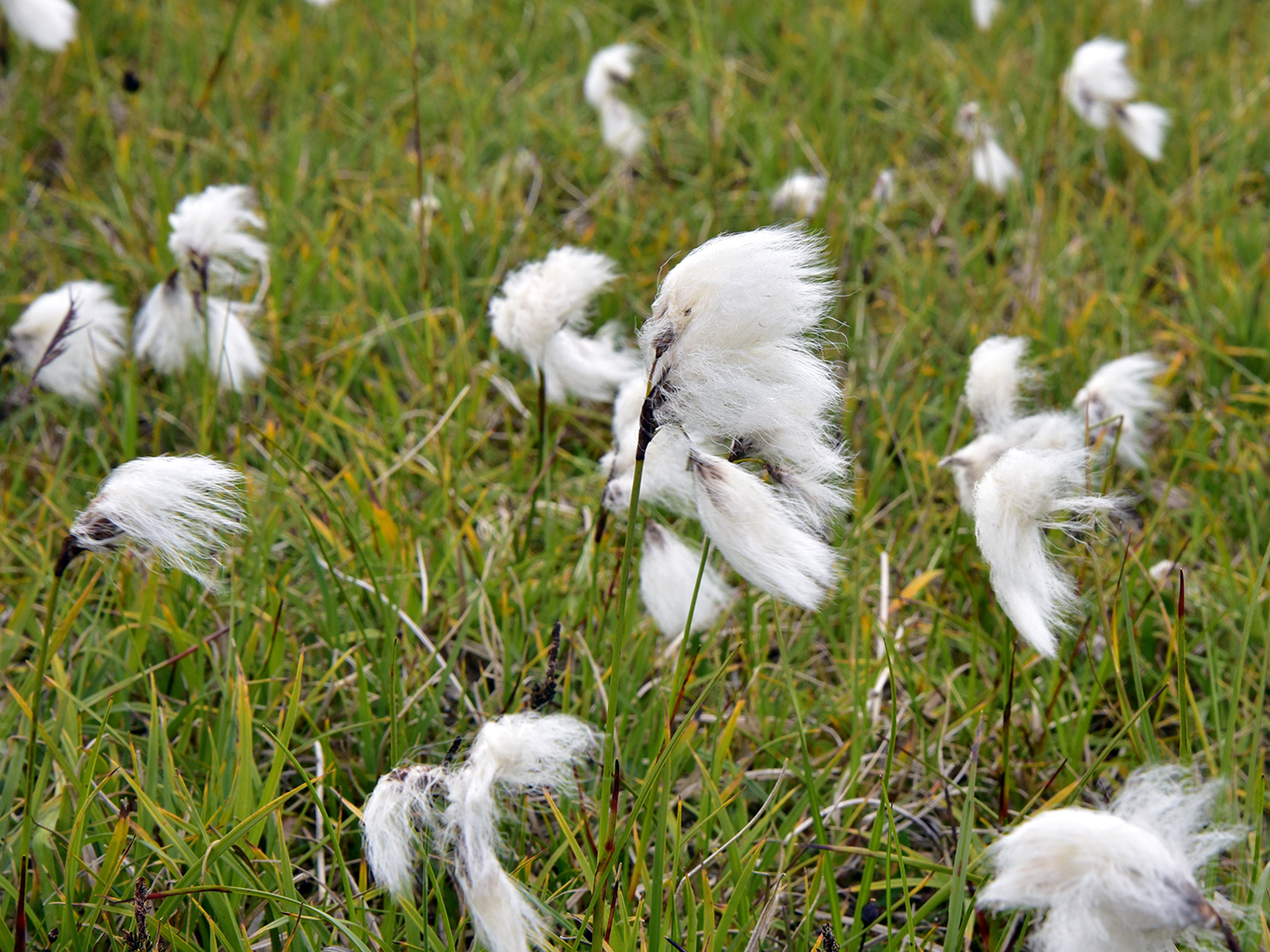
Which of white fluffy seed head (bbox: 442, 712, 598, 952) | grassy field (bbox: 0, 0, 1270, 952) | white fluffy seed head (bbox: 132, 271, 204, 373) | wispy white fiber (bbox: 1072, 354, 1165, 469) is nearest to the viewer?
white fluffy seed head (bbox: 442, 712, 598, 952)

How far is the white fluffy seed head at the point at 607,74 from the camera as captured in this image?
3240mm

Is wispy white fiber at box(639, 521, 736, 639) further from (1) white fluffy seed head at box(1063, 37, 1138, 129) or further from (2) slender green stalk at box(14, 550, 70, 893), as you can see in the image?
(1) white fluffy seed head at box(1063, 37, 1138, 129)

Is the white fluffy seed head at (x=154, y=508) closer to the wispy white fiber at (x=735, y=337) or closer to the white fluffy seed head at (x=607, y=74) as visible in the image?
the wispy white fiber at (x=735, y=337)

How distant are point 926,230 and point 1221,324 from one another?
926mm

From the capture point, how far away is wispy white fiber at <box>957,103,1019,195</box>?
10.1ft

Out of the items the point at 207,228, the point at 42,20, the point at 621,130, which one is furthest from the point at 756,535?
the point at 42,20

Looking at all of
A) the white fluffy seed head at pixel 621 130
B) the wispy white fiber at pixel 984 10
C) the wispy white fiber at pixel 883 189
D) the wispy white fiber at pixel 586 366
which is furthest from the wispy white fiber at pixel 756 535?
the wispy white fiber at pixel 984 10

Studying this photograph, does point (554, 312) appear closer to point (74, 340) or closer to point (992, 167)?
point (74, 340)

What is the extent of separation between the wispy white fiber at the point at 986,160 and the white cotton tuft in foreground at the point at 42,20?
2.85 meters

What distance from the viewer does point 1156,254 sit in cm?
290

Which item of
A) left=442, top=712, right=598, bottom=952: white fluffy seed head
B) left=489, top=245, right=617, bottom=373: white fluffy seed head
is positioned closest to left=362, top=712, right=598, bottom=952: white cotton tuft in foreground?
left=442, top=712, right=598, bottom=952: white fluffy seed head

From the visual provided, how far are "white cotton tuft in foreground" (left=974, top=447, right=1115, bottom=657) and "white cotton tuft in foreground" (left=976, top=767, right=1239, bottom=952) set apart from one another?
0.30 meters

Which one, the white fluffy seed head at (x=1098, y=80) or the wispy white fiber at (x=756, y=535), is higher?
the white fluffy seed head at (x=1098, y=80)

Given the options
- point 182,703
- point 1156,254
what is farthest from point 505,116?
point 182,703
